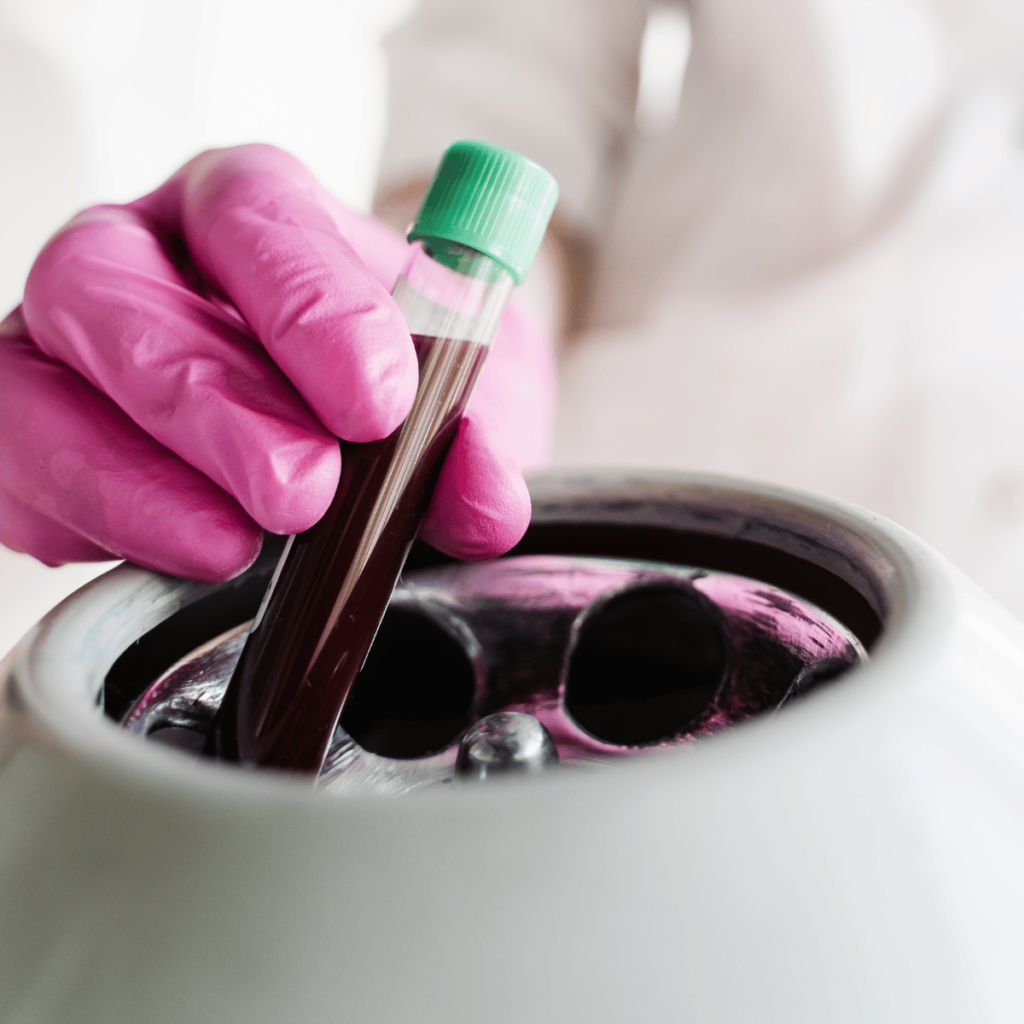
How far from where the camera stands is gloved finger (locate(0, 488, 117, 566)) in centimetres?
38

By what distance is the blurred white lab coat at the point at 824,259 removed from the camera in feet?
2.14

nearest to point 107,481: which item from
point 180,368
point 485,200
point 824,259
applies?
point 180,368

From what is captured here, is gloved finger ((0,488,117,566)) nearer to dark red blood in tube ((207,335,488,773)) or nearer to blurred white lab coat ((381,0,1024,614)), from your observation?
dark red blood in tube ((207,335,488,773))

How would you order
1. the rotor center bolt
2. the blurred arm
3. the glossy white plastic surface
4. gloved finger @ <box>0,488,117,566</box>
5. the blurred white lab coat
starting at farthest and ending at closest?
the blurred arm → the blurred white lab coat → gloved finger @ <box>0,488,117,566</box> → the rotor center bolt → the glossy white plastic surface

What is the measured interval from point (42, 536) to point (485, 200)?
10.0 inches

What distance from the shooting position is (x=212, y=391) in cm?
30

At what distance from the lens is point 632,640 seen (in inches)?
12.5

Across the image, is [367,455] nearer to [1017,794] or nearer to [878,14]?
[1017,794]

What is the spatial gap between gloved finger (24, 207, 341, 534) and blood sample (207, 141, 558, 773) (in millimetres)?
14

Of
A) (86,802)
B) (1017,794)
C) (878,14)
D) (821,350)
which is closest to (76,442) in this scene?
(86,802)

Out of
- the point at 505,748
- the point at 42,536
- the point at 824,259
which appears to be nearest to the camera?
the point at 505,748

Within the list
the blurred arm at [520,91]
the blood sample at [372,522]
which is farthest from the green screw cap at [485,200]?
the blurred arm at [520,91]

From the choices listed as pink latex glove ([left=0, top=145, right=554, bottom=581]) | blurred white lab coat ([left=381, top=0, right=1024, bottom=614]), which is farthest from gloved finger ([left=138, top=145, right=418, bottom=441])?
blurred white lab coat ([left=381, top=0, right=1024, bottom=614])

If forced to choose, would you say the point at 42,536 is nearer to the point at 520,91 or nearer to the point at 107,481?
the point at 107,481
